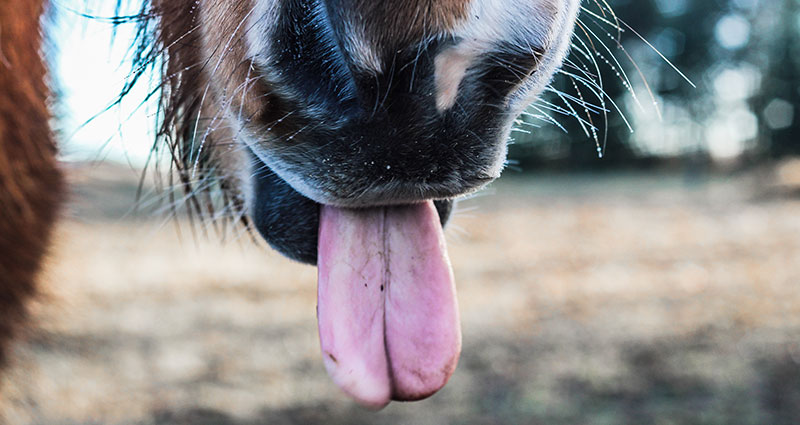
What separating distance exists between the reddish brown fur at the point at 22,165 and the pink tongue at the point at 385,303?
86 centimetres

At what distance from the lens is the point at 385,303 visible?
0.93 meters

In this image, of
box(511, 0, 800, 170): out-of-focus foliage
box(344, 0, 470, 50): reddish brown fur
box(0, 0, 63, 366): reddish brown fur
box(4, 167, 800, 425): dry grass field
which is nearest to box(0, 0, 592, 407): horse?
box(344, 0, 470, 50): reddish brown fur

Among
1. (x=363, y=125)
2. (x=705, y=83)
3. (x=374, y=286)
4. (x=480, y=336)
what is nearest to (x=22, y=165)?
(x=374, y=286)

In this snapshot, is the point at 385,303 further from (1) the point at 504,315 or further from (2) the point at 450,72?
(1) the point at 504,315

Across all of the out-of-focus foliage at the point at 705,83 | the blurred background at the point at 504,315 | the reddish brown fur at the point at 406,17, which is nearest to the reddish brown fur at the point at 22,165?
the blurred background at the point at 504,315

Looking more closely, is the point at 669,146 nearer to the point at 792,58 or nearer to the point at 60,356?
the point at 792,58

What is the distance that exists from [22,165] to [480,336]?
2041mm

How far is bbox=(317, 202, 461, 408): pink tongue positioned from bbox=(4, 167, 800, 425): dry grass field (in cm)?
30

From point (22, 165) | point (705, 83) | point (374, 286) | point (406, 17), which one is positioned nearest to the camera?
point (406, 17)

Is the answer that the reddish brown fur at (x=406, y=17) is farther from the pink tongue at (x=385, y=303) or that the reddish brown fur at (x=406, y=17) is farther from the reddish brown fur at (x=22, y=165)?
the reddish brown fur at (x=22, y=165)

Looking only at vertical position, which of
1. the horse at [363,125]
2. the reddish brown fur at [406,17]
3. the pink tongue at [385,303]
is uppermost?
the reddish brown fur at [406,17]

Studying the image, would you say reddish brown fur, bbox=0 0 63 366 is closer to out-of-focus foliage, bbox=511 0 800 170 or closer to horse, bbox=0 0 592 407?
horse, bbox=0 0 592 407

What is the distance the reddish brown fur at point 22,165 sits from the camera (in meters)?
1.41

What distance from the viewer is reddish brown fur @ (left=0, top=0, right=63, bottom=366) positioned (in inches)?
55.6
